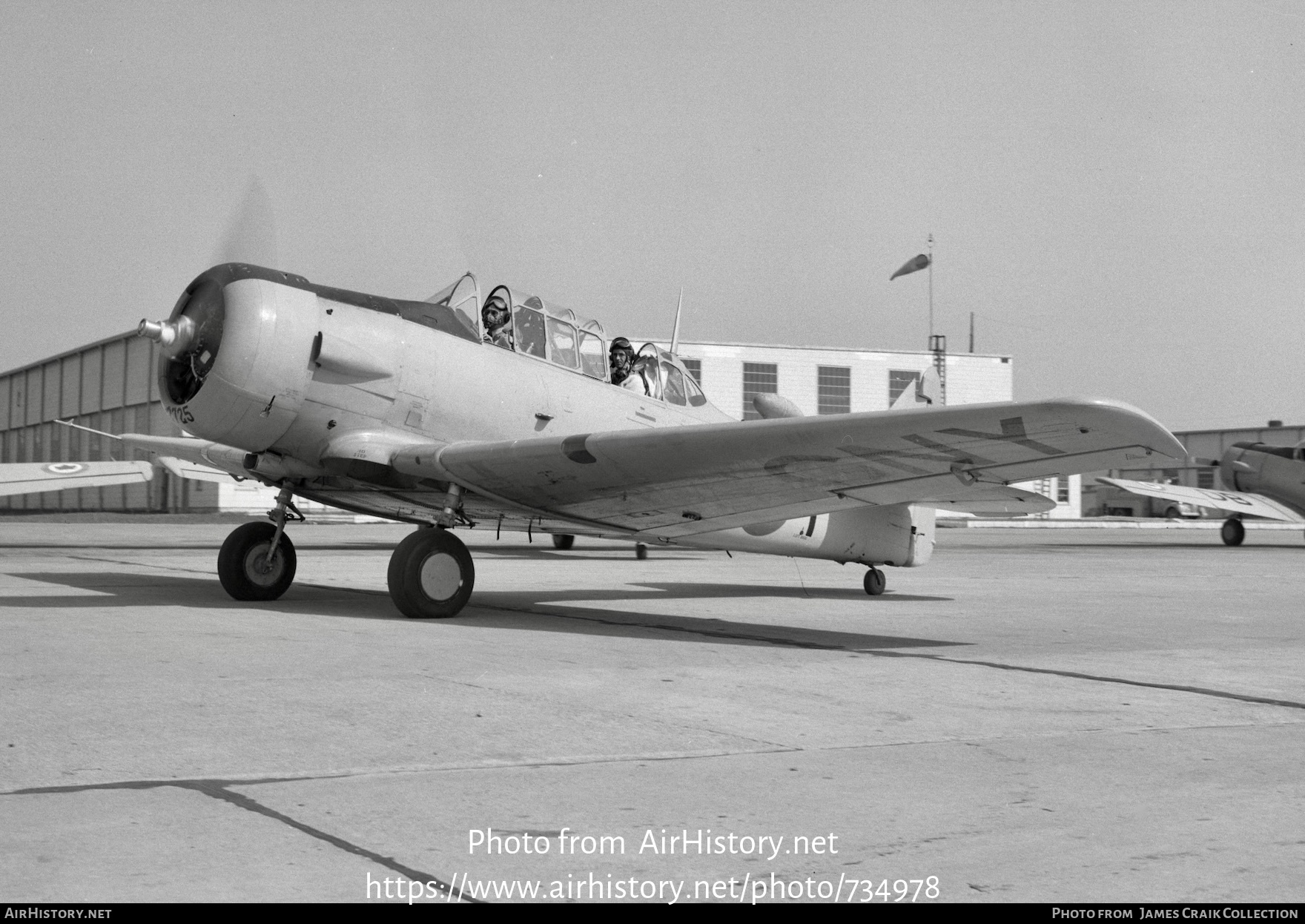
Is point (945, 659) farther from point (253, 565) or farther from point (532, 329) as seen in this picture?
point (253, 565)

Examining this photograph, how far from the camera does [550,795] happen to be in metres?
3.40

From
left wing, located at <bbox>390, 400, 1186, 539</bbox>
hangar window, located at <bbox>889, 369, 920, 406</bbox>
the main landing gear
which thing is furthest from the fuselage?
the main landing gear

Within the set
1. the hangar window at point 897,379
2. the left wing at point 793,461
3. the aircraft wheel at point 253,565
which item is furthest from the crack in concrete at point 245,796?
the hangar window at point 897,379

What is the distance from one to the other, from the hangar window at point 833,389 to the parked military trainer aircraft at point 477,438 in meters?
40.2

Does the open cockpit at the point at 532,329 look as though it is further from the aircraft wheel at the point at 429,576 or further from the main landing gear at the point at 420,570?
the aircraft wheel at the point at 429,576

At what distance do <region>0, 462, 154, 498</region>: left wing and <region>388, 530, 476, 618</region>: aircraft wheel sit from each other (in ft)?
38.8

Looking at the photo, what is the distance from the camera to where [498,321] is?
9.83 metres

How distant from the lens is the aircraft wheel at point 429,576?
28.2 feet

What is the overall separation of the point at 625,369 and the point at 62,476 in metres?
12.8

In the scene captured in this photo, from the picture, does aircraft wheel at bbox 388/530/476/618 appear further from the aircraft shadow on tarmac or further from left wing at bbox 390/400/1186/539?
left wing at bbox 390/400/1186/539

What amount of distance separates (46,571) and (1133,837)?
42.7 feet

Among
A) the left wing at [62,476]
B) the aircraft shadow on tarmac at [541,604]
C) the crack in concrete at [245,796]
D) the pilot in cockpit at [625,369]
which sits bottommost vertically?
the crack in concrete at [245,796]

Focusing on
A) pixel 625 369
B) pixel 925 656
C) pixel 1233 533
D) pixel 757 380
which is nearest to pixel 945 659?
pixel 925 656

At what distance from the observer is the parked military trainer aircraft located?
25.0ft
